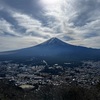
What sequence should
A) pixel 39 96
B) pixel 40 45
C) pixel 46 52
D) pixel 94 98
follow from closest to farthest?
pixel 94 98
pixel 39 96
pixel 46 52
pixel 40 45

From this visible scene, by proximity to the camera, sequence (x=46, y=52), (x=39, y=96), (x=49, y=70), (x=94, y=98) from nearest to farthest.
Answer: (x=94, y=98) < (x=39, y=96) < (x=49, y=70) < (x=46, y=52)

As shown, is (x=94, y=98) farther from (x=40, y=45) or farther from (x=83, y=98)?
(x=40, y=45)

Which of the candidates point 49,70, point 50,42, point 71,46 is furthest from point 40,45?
point 49,70

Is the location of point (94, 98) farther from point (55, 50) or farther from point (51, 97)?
point (55, 50)

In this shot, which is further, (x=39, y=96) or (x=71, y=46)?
(x=71, y=46)

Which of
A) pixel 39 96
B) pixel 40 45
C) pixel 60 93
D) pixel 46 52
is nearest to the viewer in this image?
pixel 60 93

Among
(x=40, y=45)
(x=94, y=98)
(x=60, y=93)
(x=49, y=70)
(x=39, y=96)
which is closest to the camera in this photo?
(x=94, y=98)

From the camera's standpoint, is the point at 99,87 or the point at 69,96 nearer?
the point at 69,96

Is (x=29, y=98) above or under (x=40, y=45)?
under

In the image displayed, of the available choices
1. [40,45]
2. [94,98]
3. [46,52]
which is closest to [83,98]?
[94,98]
